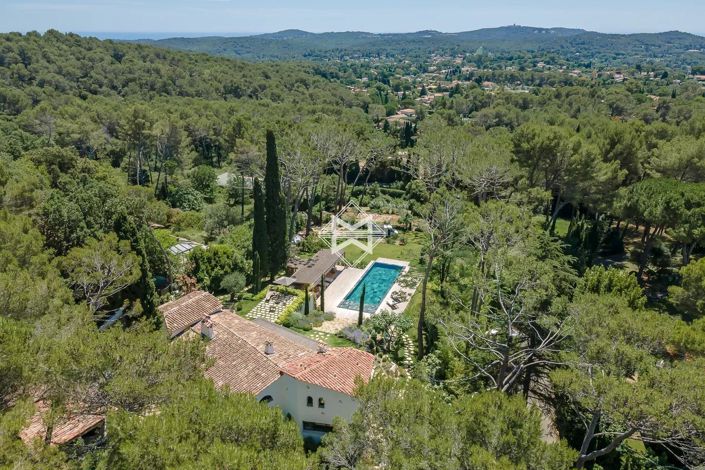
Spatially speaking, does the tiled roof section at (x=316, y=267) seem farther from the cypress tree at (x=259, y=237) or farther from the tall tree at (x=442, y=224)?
the tall tree at (x=442, y=224)

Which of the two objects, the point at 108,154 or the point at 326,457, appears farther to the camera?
the point at 108,154

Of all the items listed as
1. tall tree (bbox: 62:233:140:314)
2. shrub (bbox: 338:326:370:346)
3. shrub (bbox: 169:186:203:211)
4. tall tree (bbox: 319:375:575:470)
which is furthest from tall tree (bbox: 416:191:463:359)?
shrub (bbox: 169:186:203:211)

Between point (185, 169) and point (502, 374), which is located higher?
point (502, 374)

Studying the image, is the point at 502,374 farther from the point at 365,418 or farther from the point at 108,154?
the point at 108,154

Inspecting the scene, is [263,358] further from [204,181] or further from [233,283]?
[204,181]

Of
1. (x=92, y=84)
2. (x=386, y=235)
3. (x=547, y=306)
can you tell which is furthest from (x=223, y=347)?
(x=92, y=84)

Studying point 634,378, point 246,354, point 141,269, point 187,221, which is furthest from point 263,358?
point 187,221
